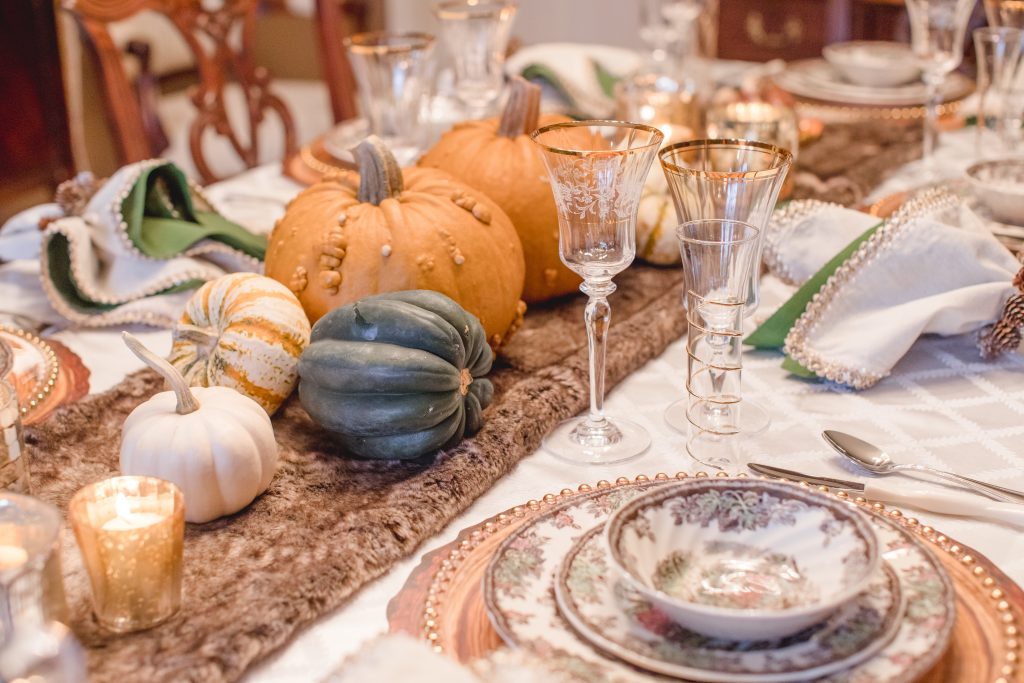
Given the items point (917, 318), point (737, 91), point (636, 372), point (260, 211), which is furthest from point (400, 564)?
point (737, 91)

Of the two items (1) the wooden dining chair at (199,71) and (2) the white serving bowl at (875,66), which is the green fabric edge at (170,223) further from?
(2) the white serving bowl at (875,66)

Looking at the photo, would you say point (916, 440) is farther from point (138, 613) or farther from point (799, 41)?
point (799, 41)

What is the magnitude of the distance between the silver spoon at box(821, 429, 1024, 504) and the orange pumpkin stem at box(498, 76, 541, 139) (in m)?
0.56

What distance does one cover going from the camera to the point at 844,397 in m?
1.05

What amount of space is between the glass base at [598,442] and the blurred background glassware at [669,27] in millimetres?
1239

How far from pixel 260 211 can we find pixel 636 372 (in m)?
0.69

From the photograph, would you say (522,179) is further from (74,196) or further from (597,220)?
(74,196)

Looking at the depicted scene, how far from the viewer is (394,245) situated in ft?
3.53

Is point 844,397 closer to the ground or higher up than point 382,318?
closer to the ground

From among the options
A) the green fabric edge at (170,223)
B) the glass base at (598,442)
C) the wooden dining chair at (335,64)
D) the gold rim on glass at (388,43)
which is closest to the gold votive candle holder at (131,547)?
the glass base at (598,442)

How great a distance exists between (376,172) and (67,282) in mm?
411

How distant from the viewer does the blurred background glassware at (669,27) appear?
6.91 ft

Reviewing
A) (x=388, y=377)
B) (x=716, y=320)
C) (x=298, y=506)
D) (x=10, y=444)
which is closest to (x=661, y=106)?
(x=716, y=320)

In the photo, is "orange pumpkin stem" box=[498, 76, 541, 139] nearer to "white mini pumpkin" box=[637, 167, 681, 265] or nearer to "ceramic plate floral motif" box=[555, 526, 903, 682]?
"white mini pumpkin" box=[637, 167, 681, 265]
